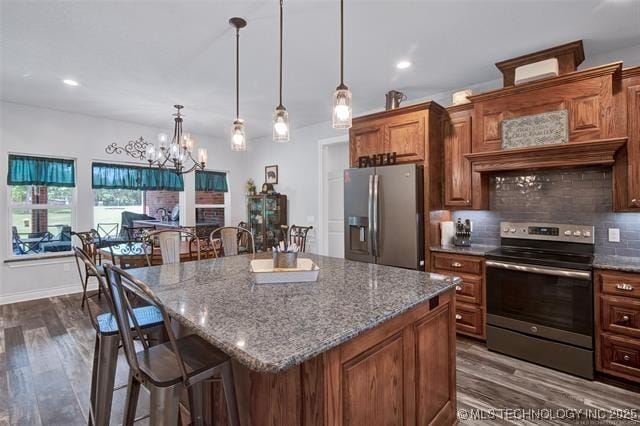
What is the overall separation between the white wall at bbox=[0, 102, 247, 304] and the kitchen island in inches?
160

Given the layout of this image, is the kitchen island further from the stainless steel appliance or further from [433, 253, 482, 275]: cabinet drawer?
[433, 253, 482, 275]: cabinet drawer

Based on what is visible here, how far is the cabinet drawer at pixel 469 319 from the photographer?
3068 mm

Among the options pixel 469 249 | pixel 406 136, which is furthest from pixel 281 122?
pixel 469 249

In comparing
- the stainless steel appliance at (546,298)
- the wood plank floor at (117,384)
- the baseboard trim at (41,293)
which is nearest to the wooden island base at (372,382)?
the wood plank floor at (117,384)

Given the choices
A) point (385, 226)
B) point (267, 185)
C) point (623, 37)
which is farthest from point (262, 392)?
point (267, 185)

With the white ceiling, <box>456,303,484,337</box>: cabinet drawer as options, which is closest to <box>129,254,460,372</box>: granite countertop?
<box>456,303,484,337</box>: cabinet drawer

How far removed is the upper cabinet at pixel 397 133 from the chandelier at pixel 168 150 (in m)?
1.87

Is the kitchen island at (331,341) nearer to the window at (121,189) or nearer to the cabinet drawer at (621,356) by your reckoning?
the cabinet drawer at (621,356)

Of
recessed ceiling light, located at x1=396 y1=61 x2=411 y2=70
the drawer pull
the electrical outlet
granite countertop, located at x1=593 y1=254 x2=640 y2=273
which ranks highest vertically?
recessed ceiling light, located at x1=396 y1=61 x2=411 y2=70

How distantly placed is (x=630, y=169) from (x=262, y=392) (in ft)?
10.2

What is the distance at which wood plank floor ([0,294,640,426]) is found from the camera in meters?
2.13

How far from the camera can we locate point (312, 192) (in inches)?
220

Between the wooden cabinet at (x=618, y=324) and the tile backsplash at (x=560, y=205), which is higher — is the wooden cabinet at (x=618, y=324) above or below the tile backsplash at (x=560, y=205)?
below

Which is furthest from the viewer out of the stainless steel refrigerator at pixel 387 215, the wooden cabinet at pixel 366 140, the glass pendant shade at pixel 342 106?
the wooden cabinet at pixel 366 140
